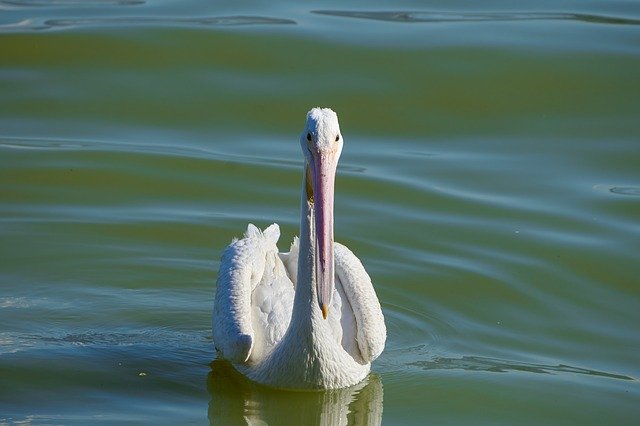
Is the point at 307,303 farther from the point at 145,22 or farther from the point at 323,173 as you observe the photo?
the point at 145,22

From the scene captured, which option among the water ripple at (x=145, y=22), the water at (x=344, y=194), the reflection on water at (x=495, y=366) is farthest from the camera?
the water ripple at (x=145, y=22)

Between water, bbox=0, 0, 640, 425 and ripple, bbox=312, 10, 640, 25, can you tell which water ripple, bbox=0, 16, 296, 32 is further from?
ripple, bbox=312, 10, 640, 25

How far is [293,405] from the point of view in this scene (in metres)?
6.83

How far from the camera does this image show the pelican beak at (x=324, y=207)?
617 centimetres

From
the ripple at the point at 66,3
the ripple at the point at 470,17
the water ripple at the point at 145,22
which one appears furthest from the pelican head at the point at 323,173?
the ripple at the point at 66,3

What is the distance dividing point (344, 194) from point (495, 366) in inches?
112

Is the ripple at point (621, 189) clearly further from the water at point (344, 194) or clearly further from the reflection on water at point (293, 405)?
the reflection on water at point (293, 405)

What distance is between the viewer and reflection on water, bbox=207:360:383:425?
6.77 metres

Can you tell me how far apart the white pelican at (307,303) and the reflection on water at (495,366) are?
51cm

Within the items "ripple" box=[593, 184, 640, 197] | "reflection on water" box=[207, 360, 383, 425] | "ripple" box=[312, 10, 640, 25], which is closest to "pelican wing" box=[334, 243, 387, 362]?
"reflection on water" box=[207, 360, 383, 425]

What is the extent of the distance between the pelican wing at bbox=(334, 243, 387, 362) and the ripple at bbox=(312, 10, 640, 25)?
6341 mm

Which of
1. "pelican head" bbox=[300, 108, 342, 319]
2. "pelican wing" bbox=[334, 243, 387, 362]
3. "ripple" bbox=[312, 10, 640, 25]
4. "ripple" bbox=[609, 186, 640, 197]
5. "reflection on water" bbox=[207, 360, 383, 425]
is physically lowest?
"reflection on water" bbox=[207, 360, 383, 425]

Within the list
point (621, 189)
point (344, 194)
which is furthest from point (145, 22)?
point (621, 189)

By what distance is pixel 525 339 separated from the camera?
7832mm
